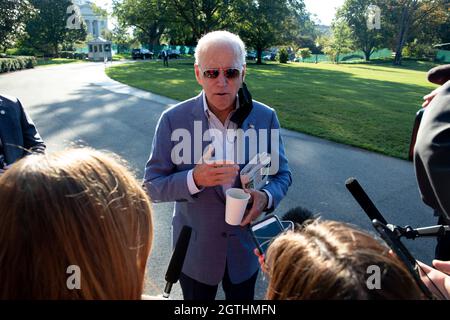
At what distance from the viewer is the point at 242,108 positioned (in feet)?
7.38

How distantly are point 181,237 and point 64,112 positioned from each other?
11.6 m

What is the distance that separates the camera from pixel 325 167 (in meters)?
6.67

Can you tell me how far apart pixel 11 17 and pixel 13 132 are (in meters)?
44.6

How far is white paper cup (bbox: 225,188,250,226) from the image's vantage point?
1795 millimetres

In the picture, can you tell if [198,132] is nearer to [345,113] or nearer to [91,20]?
[345,113]

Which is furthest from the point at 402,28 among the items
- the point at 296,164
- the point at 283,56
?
the point at 296,164

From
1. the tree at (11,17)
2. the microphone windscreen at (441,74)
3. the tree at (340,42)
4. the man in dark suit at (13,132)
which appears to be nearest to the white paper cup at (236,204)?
the microphone windscreen at (441,74)

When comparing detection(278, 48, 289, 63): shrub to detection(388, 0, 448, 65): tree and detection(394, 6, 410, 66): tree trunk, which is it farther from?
detection(388, 0, 448, 65): tree

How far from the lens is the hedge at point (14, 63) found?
29812mm

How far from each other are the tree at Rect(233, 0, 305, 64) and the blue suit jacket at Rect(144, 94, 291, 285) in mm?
42069

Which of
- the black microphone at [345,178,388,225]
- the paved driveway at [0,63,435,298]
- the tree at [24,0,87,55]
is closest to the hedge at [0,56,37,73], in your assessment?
the paved driveway at [0,63,435,298]

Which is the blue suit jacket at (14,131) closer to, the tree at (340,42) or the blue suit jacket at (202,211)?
the blue suit jacket at (202,211)
